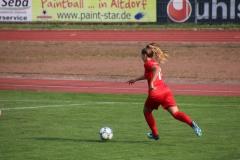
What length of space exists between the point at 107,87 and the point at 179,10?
17158mm

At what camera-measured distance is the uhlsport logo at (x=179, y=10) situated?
Result: 3744 cm

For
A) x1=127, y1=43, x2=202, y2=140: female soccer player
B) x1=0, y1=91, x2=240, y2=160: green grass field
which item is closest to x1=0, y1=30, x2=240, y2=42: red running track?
x1=0, y1=91, x2=240, y2=160: green grass field

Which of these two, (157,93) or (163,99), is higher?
(157,93)

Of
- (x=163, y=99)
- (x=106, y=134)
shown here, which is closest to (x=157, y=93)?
(x=163, y=99)

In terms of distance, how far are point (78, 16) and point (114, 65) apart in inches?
489

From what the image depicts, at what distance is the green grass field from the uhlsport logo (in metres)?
19.0

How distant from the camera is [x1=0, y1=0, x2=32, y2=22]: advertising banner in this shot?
131 feet

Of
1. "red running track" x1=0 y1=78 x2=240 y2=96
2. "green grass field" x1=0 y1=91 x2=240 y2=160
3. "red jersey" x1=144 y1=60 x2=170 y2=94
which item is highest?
"red jersey" x1=144 y1=60 x2=170 y2=94

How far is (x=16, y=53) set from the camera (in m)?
31.3

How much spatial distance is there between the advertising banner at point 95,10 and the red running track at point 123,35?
2.27 meters

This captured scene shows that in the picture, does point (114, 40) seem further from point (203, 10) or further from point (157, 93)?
point (157, 93)

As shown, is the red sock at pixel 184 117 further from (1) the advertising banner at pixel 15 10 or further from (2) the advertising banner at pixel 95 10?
(1) the advertising banner at pixel 15 10

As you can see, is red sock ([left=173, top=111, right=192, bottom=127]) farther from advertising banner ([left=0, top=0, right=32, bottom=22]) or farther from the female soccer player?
advertising banner ([left=0, top=0, right=32, bottom=22])

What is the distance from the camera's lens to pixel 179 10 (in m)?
37.7
